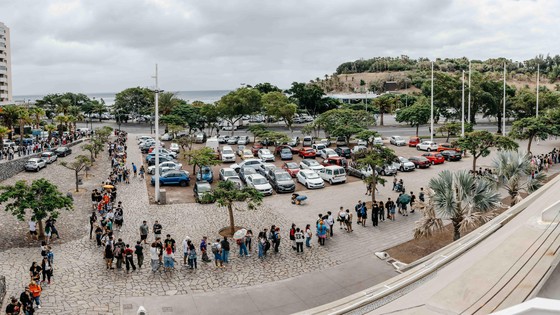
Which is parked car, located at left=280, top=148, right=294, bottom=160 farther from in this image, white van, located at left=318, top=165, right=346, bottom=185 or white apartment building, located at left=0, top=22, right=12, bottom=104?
white apartment building, located at left=0, top=22, right=12, bottom=104

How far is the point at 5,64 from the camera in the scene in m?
91.5

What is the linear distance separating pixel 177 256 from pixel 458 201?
10531 mm

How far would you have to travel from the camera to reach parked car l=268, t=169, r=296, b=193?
93.4 feet

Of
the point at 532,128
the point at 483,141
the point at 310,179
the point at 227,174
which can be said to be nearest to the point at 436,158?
the point at 532,128

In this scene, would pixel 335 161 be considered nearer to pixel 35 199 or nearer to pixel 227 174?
pixel 227 174

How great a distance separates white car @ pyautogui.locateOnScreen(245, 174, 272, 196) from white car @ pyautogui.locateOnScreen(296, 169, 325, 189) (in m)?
2.95

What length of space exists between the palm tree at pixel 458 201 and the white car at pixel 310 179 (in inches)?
535

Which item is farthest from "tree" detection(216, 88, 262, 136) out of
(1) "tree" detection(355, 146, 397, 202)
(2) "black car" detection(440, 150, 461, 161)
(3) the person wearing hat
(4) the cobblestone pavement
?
(3) the person wearing hat

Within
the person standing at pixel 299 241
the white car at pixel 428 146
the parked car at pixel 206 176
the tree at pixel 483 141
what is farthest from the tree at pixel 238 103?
the person standing at pixel 299 241

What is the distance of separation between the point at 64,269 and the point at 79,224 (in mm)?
6164

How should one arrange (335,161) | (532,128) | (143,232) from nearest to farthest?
1. (143,232)
2. (532,128)
3. (335,161)

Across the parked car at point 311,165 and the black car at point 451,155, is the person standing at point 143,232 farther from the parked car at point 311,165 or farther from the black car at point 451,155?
the black car at point 451,155

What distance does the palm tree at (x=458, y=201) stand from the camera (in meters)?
15.9

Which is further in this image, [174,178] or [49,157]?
[49,157]
